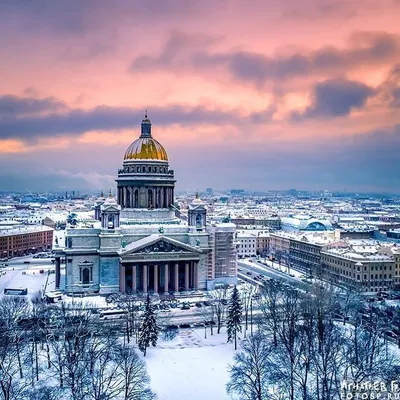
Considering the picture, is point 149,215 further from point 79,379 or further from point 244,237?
point 79,379

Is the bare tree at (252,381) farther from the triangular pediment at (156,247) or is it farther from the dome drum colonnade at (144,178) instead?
the dome drum colonnade at (144,178)

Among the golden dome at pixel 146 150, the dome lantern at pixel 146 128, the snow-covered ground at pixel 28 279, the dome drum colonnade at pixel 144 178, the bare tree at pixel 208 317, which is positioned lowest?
the bare tree at pixel 208 317

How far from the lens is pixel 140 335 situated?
5284cm

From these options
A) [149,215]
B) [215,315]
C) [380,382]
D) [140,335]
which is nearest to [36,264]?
[149,215]

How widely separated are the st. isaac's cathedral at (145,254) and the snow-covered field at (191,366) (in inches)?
891

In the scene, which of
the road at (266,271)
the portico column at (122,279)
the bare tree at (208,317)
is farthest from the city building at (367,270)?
the portico column at (122,279)

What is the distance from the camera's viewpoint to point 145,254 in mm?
79375

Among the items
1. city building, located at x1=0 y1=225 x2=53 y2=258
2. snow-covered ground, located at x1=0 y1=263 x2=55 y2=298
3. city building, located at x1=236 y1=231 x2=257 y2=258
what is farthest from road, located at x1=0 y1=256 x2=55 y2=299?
city building, located at x1=236 y1=231 x2=257 y2=258

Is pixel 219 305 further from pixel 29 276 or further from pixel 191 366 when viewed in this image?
pixel 29 276

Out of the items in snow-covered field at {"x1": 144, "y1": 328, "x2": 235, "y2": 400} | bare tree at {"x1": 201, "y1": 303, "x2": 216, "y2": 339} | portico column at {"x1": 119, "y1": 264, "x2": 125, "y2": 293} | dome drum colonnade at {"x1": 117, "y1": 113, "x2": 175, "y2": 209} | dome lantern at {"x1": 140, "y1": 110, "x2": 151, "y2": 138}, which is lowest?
snow-covered field at {"x1": 144, "y1": 328, "x2": 235, "y2": 400}

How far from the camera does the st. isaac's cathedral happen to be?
79.7 meters

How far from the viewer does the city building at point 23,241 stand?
121188 mm

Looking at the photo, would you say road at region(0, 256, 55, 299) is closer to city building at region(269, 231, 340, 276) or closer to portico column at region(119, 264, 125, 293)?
portico column at region(119, 264, 125, 293)

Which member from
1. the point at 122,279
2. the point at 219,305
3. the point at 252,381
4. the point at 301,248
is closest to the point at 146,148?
the point at 122,279
